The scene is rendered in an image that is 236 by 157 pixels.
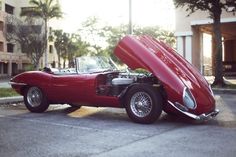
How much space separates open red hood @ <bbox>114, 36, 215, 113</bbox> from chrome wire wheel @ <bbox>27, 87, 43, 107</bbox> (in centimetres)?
222

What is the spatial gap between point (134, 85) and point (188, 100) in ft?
3.59

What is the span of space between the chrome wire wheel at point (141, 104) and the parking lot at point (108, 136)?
10.0 inches

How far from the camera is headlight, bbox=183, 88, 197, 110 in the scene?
8.45 metres

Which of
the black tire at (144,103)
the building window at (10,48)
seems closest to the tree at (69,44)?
the building window at (10,48)

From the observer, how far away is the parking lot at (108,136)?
6.23 m

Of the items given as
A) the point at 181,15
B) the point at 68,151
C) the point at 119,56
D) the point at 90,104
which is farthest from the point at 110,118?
the point at 181,15

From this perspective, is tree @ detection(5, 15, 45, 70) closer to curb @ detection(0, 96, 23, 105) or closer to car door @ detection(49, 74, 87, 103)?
Result: curb @ detection(0, 96, 23, 105)

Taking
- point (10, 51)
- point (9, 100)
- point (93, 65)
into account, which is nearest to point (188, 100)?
point (93, 65)

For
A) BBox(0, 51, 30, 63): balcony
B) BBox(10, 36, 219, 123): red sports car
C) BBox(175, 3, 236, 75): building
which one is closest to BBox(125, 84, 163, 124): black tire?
BBox(10, 36, 219, 123): red sports car

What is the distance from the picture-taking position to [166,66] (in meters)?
8.86

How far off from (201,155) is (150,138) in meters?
1.38

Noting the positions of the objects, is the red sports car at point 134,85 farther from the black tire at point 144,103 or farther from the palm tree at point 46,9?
the palm tree at point 46,9

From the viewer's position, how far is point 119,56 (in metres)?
9.52

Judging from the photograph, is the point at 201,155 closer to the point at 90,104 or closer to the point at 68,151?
the point at 68,151
